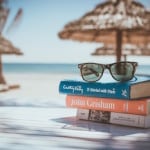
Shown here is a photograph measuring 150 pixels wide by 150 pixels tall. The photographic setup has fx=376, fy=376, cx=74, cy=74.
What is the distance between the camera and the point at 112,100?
0.98 meters

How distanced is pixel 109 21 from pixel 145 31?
139 millimetres

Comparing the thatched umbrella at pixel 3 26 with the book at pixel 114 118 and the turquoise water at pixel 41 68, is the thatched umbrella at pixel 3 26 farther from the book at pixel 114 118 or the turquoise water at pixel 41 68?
the book at pixel 114 118

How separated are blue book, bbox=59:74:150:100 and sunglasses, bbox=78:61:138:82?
0.05 ft

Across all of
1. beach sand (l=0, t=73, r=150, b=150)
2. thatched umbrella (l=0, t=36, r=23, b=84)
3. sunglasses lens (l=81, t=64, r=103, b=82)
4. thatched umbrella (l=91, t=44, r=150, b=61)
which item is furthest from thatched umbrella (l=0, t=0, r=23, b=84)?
sunglasses lens (l=81, t=64, r=103, b=82)

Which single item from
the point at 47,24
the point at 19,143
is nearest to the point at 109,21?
the point at 47,24

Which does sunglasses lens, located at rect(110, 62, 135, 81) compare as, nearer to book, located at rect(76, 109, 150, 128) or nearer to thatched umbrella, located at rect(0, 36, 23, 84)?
book, located at rect(76, 109, 150, 128)

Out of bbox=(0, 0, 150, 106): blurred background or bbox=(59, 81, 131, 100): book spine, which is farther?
bbox=(0, 0, 150, 106): blurred background

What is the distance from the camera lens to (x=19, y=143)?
2.63 feet

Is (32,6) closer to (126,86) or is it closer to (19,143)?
(126,86)

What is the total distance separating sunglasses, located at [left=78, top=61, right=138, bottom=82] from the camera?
100cm

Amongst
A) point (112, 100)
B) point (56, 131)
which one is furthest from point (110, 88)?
point (56, 131)

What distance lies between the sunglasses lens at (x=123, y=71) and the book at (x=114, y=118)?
0.10 metres

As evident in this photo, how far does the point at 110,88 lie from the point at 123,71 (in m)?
0.07

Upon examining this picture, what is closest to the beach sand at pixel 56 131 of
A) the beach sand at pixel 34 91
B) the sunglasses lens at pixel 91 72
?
the beach sand at pixel 34 91
